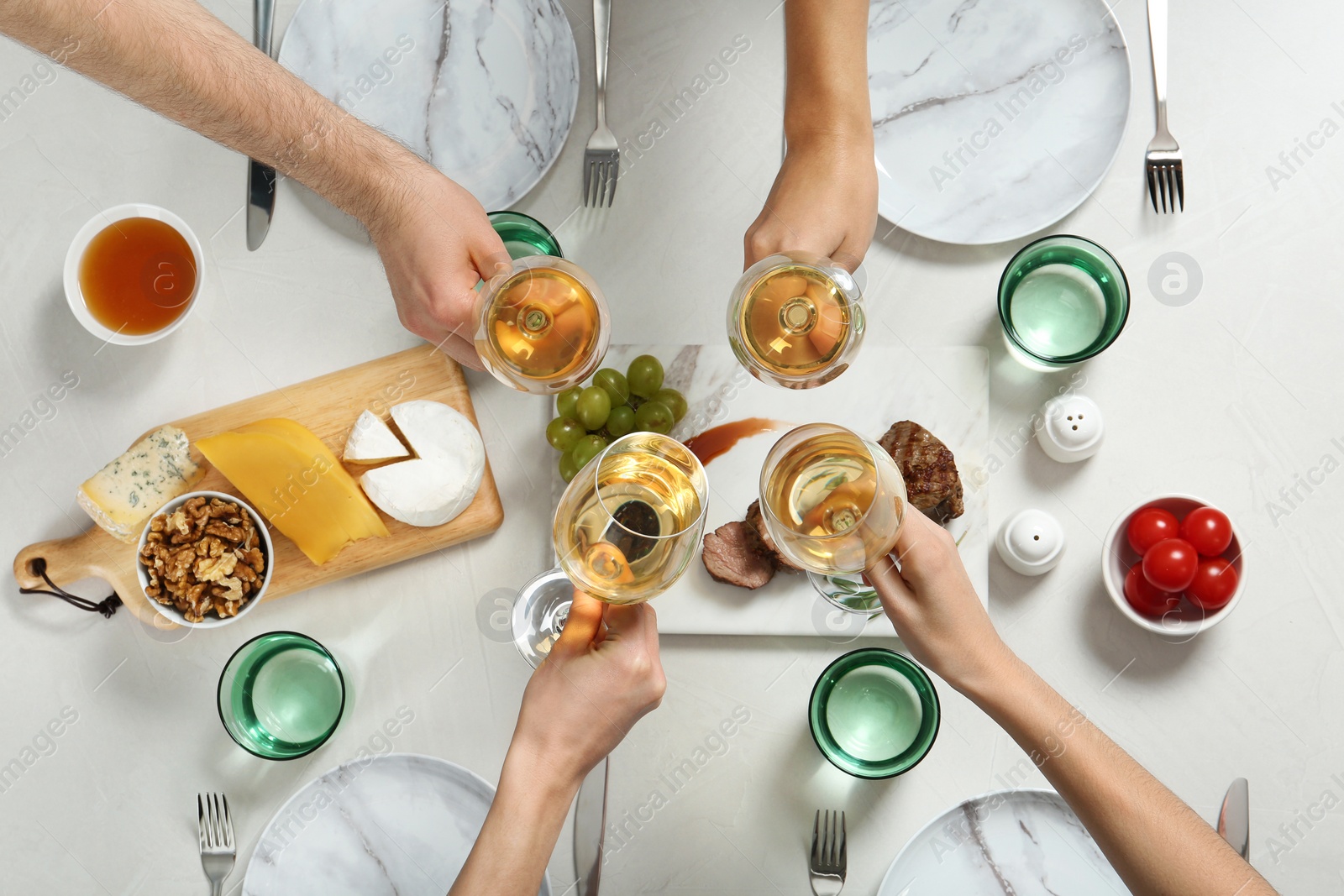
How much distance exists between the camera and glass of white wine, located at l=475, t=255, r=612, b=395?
40.4 inches

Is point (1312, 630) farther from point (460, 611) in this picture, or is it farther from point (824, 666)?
point (460, 611)

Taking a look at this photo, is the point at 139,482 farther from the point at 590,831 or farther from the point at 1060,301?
the point at 1060,301

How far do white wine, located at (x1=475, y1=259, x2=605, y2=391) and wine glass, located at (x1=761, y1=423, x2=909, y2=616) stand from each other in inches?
10.8

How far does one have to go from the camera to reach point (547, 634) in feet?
4.40

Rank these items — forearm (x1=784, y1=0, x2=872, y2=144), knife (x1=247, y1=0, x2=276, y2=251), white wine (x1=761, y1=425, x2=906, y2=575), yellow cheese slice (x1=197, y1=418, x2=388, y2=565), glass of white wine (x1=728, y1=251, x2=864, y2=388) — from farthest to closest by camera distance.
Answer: knife (x1=247, y1=0, x2=276, y2=251) < yellow cheese slice (x1=197, y1=418, x2=388, y2=565) < forearm (x1=784, y1=0, x2=872, y2=144) < glass of white wine (x1=728, y1=251, x2=864, y2=388) < white wine (x1=761, y1=425, x2=906, y2=575)

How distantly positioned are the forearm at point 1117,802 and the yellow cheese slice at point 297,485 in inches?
36.1

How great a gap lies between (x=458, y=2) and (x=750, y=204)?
1.84ft

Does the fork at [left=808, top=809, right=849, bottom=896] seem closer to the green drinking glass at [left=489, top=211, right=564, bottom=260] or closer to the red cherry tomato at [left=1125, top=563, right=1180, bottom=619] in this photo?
the red cherry tomato at [left=1125, top=563, right=1180, bottom=619]

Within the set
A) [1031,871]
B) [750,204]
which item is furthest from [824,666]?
[750,204]

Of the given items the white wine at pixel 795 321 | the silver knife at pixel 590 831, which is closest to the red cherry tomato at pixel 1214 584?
the white wine at pixel 795 321

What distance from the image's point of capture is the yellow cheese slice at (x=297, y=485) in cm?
127

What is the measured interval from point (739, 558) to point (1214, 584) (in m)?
0.68

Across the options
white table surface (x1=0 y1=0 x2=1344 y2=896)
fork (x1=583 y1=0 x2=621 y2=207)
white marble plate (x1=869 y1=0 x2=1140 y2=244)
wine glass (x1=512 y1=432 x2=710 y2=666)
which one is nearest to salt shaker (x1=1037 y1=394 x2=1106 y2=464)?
white table surface (x1=0 y1=0 x2=1344 y2=896)

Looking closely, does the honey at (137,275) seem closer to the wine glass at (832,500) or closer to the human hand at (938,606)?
the wine glass at (832,500)
